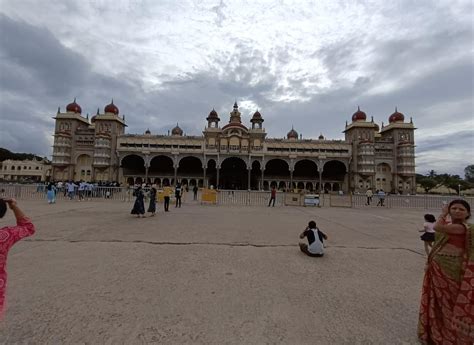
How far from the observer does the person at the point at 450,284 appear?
6.57ft

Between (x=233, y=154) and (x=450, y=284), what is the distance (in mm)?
44892

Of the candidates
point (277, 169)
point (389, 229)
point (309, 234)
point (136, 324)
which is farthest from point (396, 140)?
point (136, 324)

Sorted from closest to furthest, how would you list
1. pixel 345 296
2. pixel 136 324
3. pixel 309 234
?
1. pixel 136 324
2. pixel 345 296
3. pixel 309 234

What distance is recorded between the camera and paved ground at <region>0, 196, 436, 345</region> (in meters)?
2.39

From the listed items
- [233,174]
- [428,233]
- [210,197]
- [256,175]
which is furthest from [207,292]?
[233,174]

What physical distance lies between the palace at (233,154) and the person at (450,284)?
43.5 m

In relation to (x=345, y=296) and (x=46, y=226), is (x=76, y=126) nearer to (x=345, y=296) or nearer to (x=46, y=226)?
(x=46, y=226)

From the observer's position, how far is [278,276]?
3941 mm

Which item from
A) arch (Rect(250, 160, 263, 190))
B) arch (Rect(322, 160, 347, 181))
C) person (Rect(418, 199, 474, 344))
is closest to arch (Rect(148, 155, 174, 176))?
arch (Rect(250, 160, 263, 190))

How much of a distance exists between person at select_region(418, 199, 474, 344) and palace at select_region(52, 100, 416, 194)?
4351 cm

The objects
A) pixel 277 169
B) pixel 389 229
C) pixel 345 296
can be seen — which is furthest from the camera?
pixel 277 169

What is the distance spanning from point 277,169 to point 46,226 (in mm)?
48053

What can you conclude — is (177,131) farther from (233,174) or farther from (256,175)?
(256,175)

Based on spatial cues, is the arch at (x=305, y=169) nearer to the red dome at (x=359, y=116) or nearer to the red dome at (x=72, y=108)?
the red dome at (x=359, y=116)
